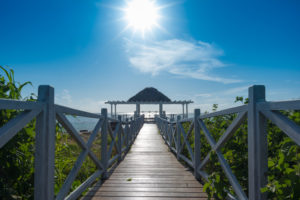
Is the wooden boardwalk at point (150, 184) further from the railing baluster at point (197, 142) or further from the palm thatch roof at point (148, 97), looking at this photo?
the palm thatch roof at point (148, 97)

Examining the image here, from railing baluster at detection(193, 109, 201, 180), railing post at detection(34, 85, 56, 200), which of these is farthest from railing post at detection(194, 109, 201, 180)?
railing post at detection(34, 85, 56, 200)

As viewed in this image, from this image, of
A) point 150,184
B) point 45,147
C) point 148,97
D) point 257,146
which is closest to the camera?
point 257,146

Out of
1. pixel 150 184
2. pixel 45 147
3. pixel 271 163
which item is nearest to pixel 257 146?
pixel 271 163

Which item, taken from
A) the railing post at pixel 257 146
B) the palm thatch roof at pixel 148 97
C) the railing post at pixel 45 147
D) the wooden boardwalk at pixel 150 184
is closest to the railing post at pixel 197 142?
the wooden boardwalk at pixel 150 184

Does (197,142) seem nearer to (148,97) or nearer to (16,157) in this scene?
(16,157)

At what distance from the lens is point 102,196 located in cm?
251

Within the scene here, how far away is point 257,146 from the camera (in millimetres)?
1521

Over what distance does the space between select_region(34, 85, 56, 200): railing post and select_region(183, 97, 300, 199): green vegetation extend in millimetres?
1437

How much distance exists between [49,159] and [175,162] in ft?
10.8

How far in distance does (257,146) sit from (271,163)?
176mm

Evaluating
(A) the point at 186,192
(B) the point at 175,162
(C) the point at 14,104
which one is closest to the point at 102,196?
(A) the point at 186,192

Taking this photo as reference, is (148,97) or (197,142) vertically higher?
(148,97)

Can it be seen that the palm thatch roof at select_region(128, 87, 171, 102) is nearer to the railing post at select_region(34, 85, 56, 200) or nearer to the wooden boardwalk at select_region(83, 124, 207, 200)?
the wooden boardwalk at select_region(83, 124, 207, 200)

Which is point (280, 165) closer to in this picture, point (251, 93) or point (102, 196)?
point (251, 93)
